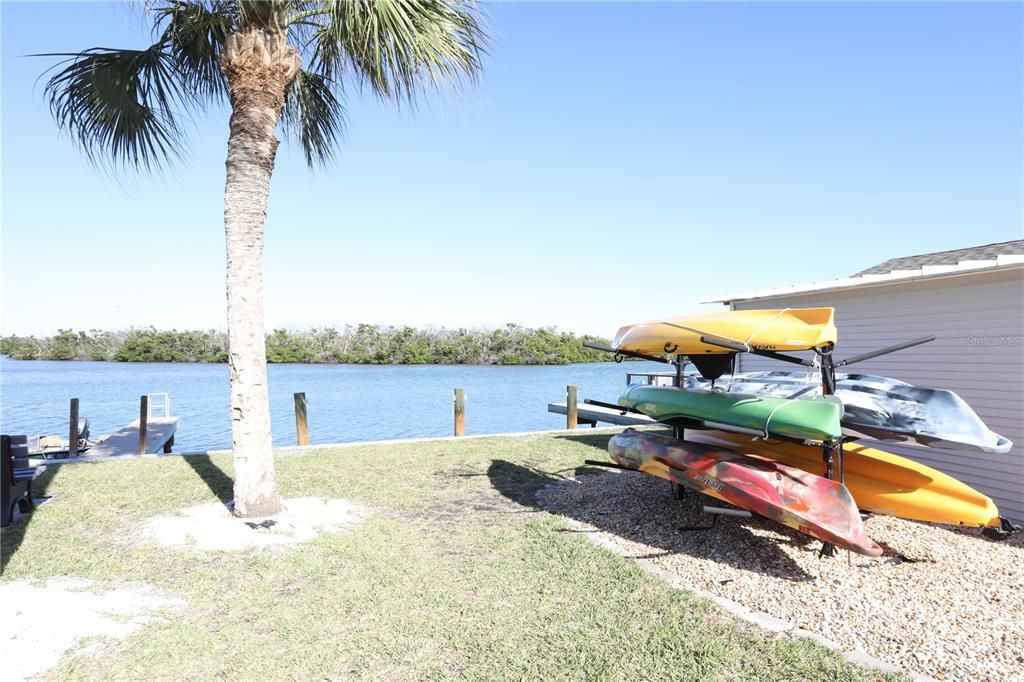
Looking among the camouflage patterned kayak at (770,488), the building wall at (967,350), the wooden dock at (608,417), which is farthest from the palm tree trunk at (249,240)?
the wooden dock at (608,417)

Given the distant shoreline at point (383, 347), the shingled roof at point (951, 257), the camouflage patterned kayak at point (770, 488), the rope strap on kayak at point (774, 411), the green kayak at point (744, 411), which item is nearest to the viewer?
the camouflage patterned kayak at point (770, 488)

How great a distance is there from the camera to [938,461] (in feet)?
22.0

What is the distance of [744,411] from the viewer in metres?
5.42

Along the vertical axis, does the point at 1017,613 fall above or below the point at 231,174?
below

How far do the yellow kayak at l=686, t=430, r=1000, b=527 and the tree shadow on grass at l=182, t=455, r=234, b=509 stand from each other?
5.92m

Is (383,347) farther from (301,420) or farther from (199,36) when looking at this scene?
(199,36)

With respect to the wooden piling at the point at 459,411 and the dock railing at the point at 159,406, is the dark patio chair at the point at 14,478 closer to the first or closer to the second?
the dock railing at the point at 159,406

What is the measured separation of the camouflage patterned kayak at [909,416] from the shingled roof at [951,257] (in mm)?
3533

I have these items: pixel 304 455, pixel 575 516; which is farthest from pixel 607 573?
pixel 304 455

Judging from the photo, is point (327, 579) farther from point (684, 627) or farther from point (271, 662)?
point (684, 627)

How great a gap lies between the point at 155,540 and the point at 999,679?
642cm

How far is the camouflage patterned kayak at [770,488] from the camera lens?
14.4 feet

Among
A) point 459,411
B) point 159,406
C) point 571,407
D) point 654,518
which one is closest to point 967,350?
point 654,518

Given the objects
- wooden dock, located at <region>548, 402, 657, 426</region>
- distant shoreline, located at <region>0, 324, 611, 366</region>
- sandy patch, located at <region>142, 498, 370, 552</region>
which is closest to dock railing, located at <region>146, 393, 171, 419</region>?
sandy patch, located at <region>142, 498, 370, 552</region>
